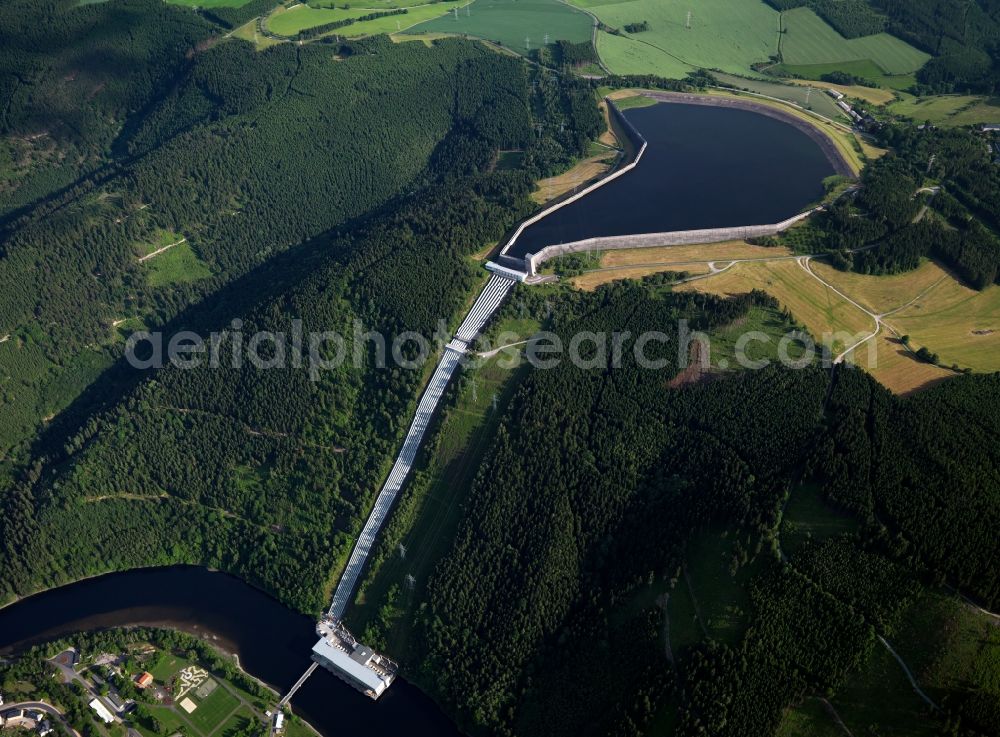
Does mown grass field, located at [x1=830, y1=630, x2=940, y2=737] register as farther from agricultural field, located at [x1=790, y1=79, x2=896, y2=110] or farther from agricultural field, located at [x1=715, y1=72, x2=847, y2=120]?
agricultural field, located at [x1=790, y1=79, x2=896, y2=110]

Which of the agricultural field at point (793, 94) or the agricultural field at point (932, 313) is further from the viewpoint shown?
the agricultural field at point (793, 94)

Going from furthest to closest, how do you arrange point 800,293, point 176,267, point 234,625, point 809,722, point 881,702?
point 176,267 < point 800,293 < point 234,625 < point 809,722 < point 881,702

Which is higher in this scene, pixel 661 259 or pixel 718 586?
pixel 661 259

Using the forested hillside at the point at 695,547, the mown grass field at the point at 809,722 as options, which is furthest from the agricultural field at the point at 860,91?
the mown grass field at the point at 809,722

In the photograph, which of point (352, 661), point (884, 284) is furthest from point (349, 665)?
point (884, 284)

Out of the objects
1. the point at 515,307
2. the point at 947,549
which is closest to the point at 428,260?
the point at 515,307

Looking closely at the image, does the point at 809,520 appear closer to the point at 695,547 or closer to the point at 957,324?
the point at 695,547

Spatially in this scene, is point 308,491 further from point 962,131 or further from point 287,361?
point 962,131

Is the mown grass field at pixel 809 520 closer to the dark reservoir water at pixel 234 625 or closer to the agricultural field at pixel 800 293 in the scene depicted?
the agricultural field at pixel 800 293
